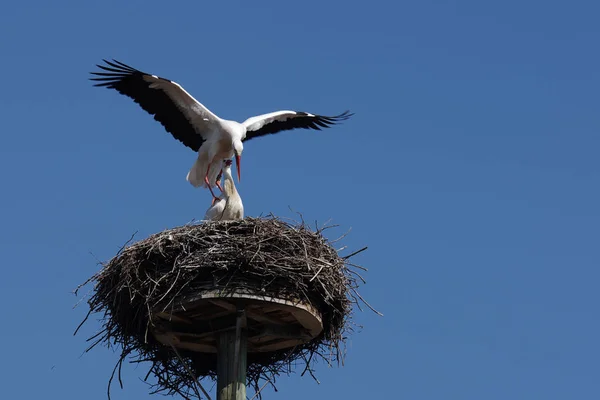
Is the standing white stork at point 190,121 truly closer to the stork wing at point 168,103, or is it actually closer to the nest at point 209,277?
the stork wing at point 168,103

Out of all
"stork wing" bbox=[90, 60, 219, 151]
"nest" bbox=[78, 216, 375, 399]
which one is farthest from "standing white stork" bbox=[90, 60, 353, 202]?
"nest" bbox=[78, 216, 375, 399]

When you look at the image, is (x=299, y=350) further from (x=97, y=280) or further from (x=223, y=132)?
(x=223, y=132)

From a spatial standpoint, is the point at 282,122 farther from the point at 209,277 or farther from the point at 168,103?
the point at 209,277

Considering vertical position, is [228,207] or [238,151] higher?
[238,151]

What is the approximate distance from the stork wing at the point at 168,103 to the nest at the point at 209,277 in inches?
146

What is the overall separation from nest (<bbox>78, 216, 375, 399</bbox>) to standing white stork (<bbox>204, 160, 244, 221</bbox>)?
4.93ft

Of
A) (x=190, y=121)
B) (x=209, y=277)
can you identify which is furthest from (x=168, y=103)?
(x=209, y=277)

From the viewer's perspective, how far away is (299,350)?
39.4ft

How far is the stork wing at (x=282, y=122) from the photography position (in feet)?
51.2

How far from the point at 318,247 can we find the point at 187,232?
1.28 meters

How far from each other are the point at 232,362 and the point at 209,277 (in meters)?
0.92

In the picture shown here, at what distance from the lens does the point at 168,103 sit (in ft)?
49.3

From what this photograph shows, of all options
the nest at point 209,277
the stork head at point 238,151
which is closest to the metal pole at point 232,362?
the nest at point 209,277

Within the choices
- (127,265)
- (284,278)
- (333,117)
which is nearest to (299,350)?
(284,278)
